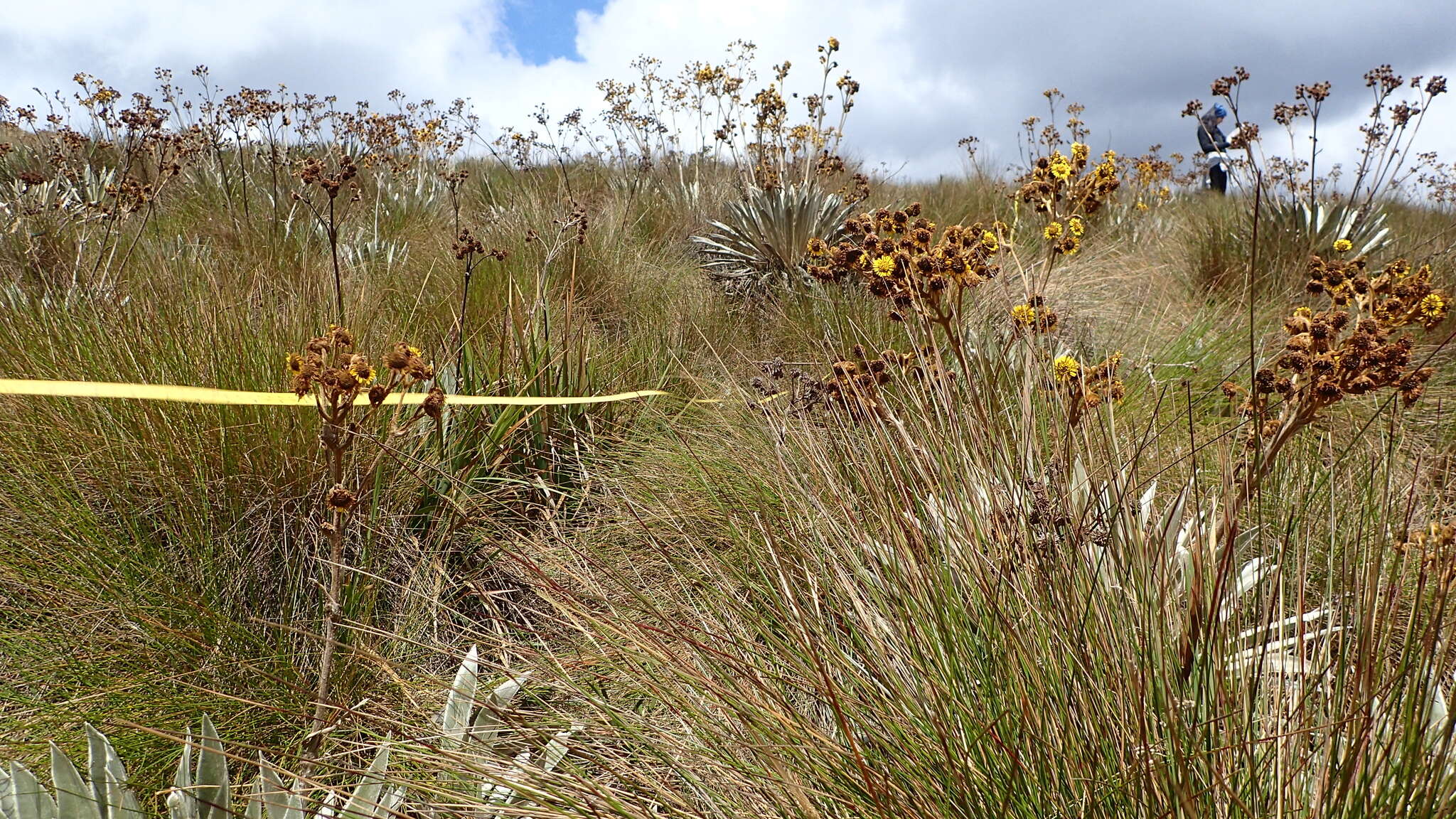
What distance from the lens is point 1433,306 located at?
1.90m

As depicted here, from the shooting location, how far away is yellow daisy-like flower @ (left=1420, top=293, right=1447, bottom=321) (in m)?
1.89

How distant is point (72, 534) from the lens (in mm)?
1998

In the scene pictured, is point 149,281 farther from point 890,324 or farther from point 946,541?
point 946,541

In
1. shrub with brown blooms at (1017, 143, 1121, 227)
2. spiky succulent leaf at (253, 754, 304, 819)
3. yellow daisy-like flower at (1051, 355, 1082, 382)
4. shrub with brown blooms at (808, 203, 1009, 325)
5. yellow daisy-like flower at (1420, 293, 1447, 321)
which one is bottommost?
spiky succulent leaf at (253, 754, 304, 819)

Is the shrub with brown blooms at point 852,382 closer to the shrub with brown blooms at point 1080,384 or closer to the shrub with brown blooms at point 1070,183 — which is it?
the shrub with brown blooms at point 1080,384

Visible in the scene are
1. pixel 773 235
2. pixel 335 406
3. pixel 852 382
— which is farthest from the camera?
pixel 773 235

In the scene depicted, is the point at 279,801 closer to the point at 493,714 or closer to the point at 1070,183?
the point at 493,714

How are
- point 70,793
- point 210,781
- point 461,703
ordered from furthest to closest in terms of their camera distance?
point 461,703 < point 210,781 < point 70,793

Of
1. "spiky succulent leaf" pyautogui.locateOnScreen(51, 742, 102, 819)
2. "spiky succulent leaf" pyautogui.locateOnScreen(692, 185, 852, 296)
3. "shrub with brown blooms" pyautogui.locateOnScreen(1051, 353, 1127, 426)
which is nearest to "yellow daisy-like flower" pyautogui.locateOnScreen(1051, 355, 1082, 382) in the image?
"shrub with brown blooms" pyautogui.locateOnScreen(1051, 353, 1127, 426)

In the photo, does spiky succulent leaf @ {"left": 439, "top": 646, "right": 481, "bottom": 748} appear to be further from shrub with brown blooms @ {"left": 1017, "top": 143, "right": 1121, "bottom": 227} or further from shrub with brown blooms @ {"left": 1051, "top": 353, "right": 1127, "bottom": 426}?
shrub with brown blooms @ {"left": 1017, "top": 143, "right": 1121, "bottom": 227}

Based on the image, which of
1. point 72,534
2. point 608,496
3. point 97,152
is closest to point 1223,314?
point 608,496

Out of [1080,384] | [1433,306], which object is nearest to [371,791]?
[1080,384]

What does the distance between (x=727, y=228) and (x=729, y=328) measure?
1.59 m

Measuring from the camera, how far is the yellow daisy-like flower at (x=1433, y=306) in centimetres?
189
